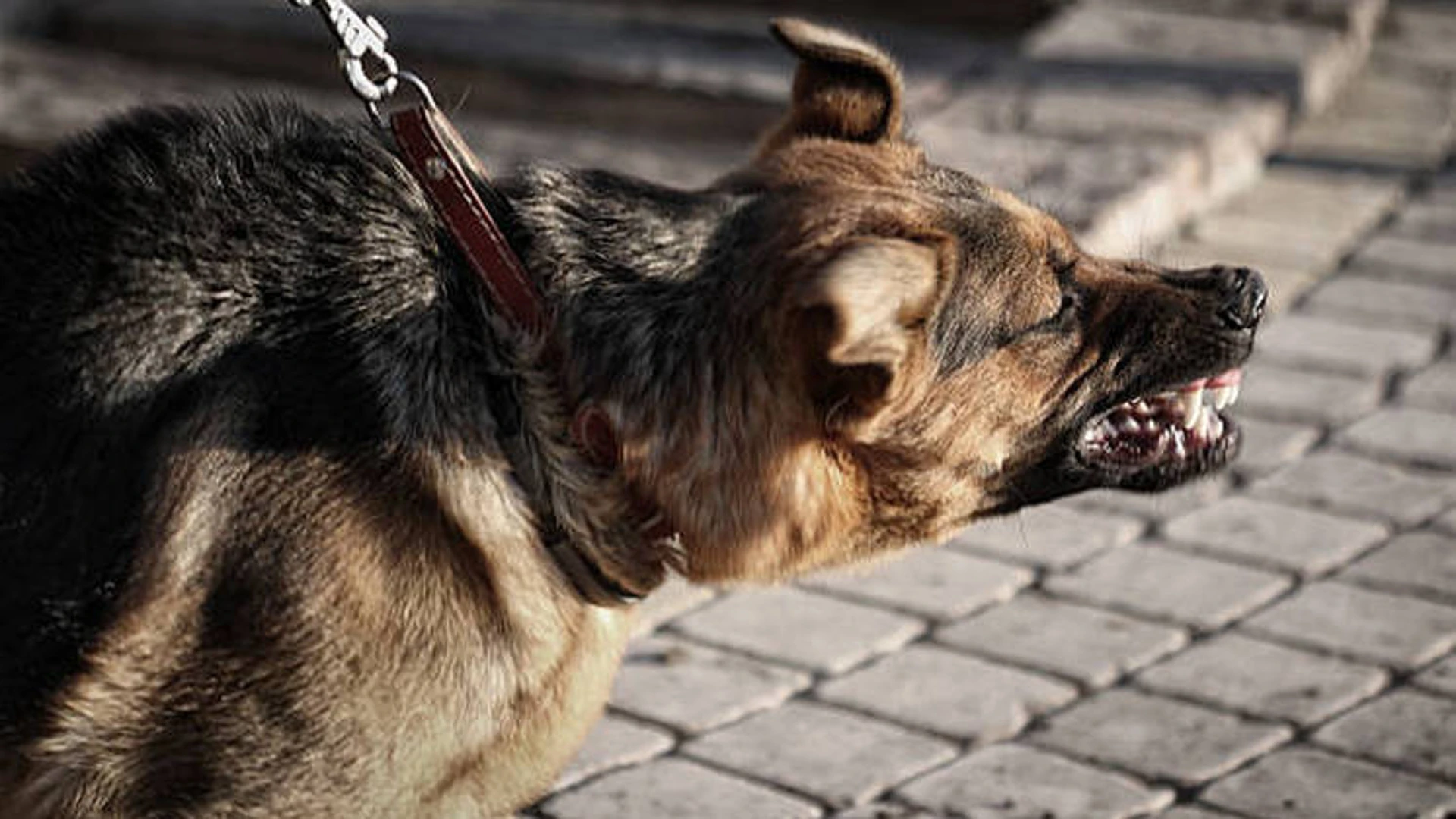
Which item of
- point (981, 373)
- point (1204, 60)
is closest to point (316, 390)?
point (981, 373)

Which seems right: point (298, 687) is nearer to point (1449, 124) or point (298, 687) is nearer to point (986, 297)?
point (986, 297)

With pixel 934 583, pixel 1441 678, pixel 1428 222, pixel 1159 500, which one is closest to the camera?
pixel 1441 678

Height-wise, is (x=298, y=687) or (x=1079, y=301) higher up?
(x=1079, y=301)

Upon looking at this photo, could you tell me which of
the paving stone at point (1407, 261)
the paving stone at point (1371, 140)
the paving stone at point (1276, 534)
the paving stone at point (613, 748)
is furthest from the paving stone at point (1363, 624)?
the paving stone at point (1371, 140)

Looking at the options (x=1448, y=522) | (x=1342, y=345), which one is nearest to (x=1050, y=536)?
(x=1448, y=522)

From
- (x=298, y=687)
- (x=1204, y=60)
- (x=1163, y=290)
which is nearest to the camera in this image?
(x=298, y=687)

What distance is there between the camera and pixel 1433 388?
684 cm

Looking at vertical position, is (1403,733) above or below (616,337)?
below

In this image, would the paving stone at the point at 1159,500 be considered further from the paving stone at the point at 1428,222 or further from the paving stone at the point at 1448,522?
the paving stone at the point at 1428,222

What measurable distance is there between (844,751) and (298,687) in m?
1.64

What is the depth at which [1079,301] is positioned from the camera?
169 inches

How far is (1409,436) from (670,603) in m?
2.23

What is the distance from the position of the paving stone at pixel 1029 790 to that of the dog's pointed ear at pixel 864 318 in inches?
47.7

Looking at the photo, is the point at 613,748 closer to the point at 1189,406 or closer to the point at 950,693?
the point at 950,693
